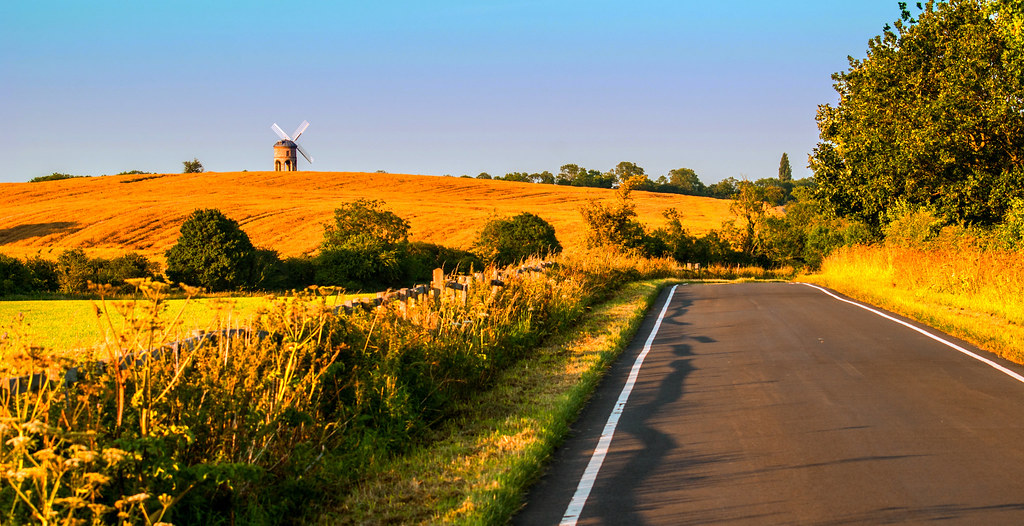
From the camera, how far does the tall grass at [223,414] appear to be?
4.39 m

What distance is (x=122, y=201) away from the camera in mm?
70750

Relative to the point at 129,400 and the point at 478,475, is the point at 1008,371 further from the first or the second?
the point at 129,400

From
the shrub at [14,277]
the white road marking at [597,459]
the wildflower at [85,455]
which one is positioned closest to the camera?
the wildflower at [85,455]

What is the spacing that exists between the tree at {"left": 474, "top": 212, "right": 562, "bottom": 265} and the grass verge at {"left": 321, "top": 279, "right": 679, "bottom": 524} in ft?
101

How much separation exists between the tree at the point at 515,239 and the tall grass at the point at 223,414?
3243 centimetres

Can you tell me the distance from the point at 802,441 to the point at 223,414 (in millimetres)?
4752

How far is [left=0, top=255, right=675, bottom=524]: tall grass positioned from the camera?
439 cm

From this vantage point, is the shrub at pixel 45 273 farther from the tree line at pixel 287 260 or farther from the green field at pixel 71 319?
the green field at pixel 71 319

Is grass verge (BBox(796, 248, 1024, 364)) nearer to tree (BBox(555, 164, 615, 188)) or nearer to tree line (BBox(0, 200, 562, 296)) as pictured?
tree line (BBox(0, 200, 562, 296))

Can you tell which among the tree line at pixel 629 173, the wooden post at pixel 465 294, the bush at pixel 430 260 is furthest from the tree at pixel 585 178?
the wooden post at pixel 465 294

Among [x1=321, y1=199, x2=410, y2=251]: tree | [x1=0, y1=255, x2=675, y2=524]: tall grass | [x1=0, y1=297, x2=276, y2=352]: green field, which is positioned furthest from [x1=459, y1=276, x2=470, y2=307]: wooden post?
[x1=321, y1=199, x2=410, y2=251]: tree

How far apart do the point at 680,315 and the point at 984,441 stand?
11.1m

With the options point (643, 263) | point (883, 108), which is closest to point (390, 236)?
point (643, 263)

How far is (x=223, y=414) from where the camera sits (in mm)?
5578
